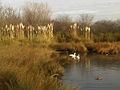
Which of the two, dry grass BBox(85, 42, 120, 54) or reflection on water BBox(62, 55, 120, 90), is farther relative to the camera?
dry grass BBox(85, 42, 120, 54)

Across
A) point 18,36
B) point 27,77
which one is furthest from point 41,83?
point 18,36

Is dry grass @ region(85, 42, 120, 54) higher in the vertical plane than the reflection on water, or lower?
lower

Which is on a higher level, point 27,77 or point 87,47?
point 27,77

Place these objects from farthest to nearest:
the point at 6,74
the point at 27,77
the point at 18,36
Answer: the point at 18,36 → the point at 6,74 → the point at 27,77

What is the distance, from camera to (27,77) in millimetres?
8312

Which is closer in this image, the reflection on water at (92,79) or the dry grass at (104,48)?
the reflection on water at (92,79)

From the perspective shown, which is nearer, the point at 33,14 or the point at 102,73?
the point at 102,73

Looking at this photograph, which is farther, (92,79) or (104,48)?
(104,48)

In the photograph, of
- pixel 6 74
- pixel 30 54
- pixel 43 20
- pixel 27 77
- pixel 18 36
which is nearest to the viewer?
pixel 27 77

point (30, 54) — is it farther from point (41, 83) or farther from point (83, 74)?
point (41, 83)

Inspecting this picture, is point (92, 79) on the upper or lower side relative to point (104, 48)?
upper

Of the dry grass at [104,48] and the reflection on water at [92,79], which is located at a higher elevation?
the reflection on water at [92,79]

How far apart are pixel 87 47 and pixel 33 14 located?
16324 millimetres

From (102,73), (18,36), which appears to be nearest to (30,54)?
(102,73)
